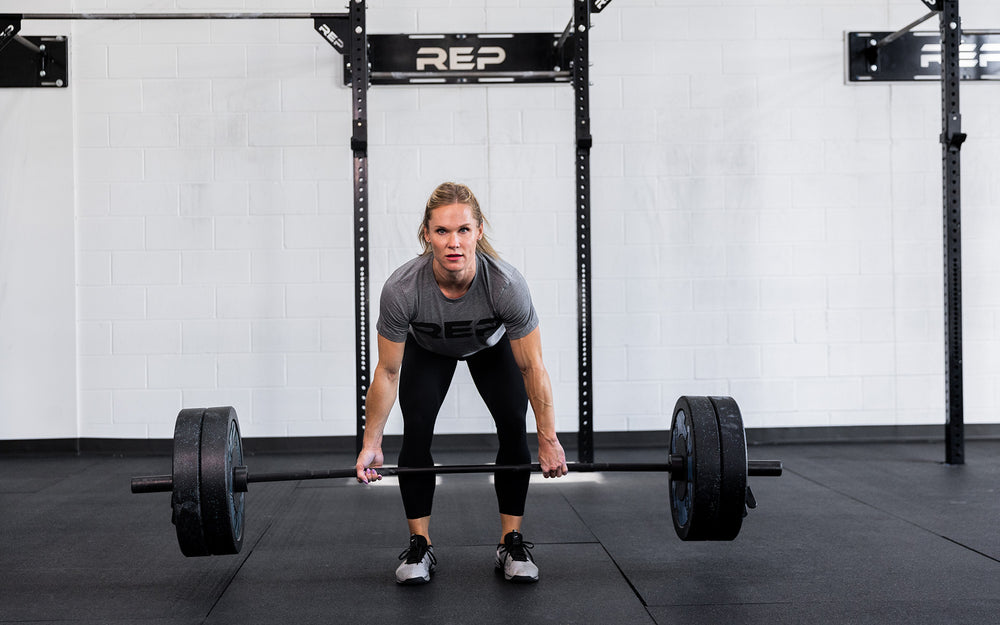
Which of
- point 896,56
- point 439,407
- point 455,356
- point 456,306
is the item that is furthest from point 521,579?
point 896,56

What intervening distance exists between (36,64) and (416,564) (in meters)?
3.61

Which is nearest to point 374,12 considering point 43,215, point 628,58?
point 628,58

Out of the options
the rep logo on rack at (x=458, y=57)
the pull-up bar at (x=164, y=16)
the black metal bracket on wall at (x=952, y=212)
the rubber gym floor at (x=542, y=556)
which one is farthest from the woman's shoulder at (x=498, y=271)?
the black metal bracket on wall at (x=952, y=212)

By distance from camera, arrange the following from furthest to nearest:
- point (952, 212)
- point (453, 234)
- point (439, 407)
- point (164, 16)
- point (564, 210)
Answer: point (564, 210) < point (952, 212) < point (164, 16) < point (439, 407) < point (453, 234)

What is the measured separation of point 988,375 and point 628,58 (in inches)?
103

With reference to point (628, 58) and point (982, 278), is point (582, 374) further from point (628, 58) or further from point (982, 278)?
point (982, 278)

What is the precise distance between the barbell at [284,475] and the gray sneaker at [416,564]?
0.67 ft

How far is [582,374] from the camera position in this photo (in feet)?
12.0

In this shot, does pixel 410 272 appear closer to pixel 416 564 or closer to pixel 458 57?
pixel 416 564

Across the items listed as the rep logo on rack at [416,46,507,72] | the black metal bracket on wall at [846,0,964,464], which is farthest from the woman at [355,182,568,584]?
the black metal bracket on wall at [846,0,964,464]

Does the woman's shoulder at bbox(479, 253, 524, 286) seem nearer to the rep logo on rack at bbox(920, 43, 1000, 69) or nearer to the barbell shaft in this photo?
the barbell shaft

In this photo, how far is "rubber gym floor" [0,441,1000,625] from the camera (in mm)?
2037

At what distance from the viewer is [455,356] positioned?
2.33 m

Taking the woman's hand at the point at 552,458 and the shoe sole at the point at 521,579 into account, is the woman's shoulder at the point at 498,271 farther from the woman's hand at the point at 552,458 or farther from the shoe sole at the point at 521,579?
the shoe sole at the point at 521,579
